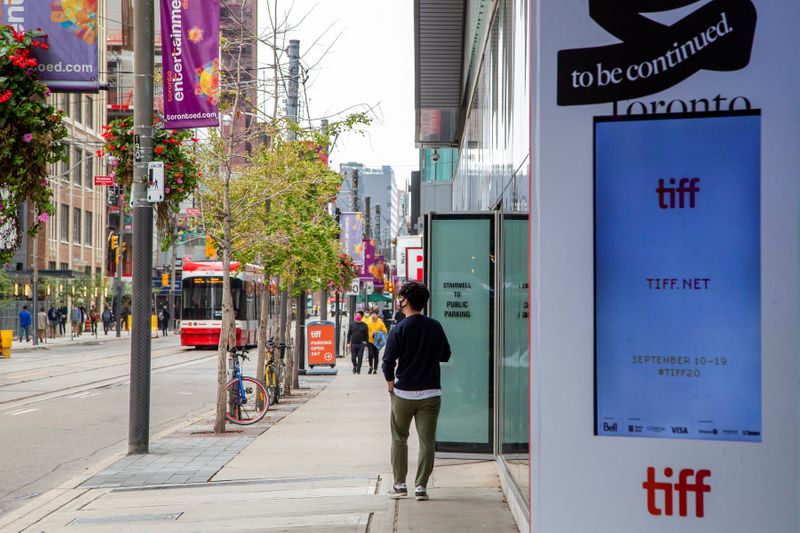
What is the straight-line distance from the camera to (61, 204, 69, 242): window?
6519cm

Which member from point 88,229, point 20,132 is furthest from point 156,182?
point 88,229

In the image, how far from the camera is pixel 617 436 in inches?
183

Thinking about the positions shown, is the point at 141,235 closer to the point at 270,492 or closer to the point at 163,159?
the point at 163,159

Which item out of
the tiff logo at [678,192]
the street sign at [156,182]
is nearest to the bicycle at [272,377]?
the street sign at [156,182]

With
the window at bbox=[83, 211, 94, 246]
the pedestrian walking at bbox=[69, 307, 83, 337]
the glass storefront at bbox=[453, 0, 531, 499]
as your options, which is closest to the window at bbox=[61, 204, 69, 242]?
the window at bbox=[83, 211, 94, 246]

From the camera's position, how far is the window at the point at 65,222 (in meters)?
65.2

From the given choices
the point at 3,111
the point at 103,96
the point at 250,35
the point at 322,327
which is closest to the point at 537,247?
the point at 3,111

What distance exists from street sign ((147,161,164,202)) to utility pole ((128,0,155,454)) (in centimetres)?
17

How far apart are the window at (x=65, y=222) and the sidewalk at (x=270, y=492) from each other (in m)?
52.8

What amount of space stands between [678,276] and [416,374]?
15.8ft

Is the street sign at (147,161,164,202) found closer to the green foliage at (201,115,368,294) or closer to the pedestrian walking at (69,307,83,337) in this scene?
the green foliage at (201,115,368,294)

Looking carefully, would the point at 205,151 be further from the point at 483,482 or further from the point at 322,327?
the point at 322,327

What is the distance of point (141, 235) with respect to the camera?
1344 cm

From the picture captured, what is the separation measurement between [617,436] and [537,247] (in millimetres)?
881
